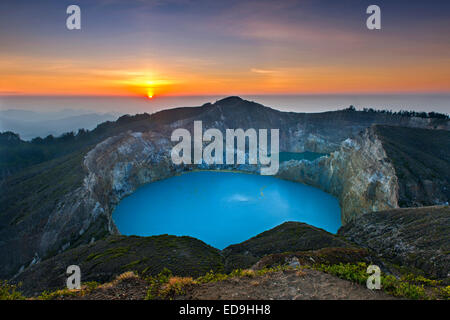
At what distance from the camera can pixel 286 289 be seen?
7625mm

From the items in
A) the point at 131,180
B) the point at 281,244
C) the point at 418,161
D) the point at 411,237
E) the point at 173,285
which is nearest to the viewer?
the point at 173,285

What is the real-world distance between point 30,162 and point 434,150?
264 ft

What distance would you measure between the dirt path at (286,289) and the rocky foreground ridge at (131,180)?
2412 cm

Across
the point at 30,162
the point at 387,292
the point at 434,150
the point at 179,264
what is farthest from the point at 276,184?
the point at 30,162

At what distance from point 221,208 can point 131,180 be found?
21965mm

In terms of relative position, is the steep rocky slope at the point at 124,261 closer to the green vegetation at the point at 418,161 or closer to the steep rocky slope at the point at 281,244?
the steep rocky slope at the point at 281,244

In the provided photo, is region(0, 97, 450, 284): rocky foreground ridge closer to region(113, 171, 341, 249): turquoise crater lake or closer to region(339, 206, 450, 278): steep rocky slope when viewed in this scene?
region(113, 171, 341, 249): turquoise crater lake

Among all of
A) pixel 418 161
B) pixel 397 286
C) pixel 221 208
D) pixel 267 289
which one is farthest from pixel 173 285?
pixel 418 161

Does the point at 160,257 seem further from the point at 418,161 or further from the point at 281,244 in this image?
the point at 418,161

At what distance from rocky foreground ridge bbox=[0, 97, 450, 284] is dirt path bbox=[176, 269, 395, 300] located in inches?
950

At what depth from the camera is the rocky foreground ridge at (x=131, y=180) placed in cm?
2827

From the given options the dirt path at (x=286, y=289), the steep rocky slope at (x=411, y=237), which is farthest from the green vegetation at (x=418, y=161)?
the dirt path at (x=286, y=289)
